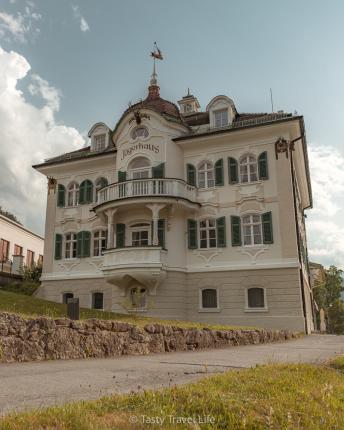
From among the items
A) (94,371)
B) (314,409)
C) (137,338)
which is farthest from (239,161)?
(314,409)

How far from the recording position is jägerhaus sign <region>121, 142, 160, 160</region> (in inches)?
1095

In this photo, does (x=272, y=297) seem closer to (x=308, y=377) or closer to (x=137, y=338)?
(x=137, y=338)

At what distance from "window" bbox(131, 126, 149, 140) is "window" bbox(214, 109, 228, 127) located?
4.65 meters

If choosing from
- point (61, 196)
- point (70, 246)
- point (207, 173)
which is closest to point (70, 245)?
point (70, 246)

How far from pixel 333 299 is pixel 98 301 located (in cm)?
3085

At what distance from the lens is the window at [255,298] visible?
2447cm

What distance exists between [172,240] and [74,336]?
1601cm

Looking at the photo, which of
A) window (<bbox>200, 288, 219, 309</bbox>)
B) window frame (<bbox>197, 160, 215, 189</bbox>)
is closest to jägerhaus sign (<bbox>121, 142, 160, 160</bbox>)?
window frame (<bbox>197, 160, 215, 189</bbox>)

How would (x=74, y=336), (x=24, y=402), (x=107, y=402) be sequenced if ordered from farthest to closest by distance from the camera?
(x=74, y=336), (x=24, y=402), (x=107, y=402)

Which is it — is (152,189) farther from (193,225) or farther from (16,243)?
(16,243)

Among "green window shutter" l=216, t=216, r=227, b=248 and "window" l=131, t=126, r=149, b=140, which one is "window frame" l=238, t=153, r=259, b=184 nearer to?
"green window shutter" l=216, t=216, r=227, b=248

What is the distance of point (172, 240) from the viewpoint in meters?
26.1

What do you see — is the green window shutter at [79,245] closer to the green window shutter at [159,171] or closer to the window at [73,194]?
the window at [73,194]

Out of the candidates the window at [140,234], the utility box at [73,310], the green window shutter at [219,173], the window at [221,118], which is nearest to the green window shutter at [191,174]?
the green window shutter at [219,173]
